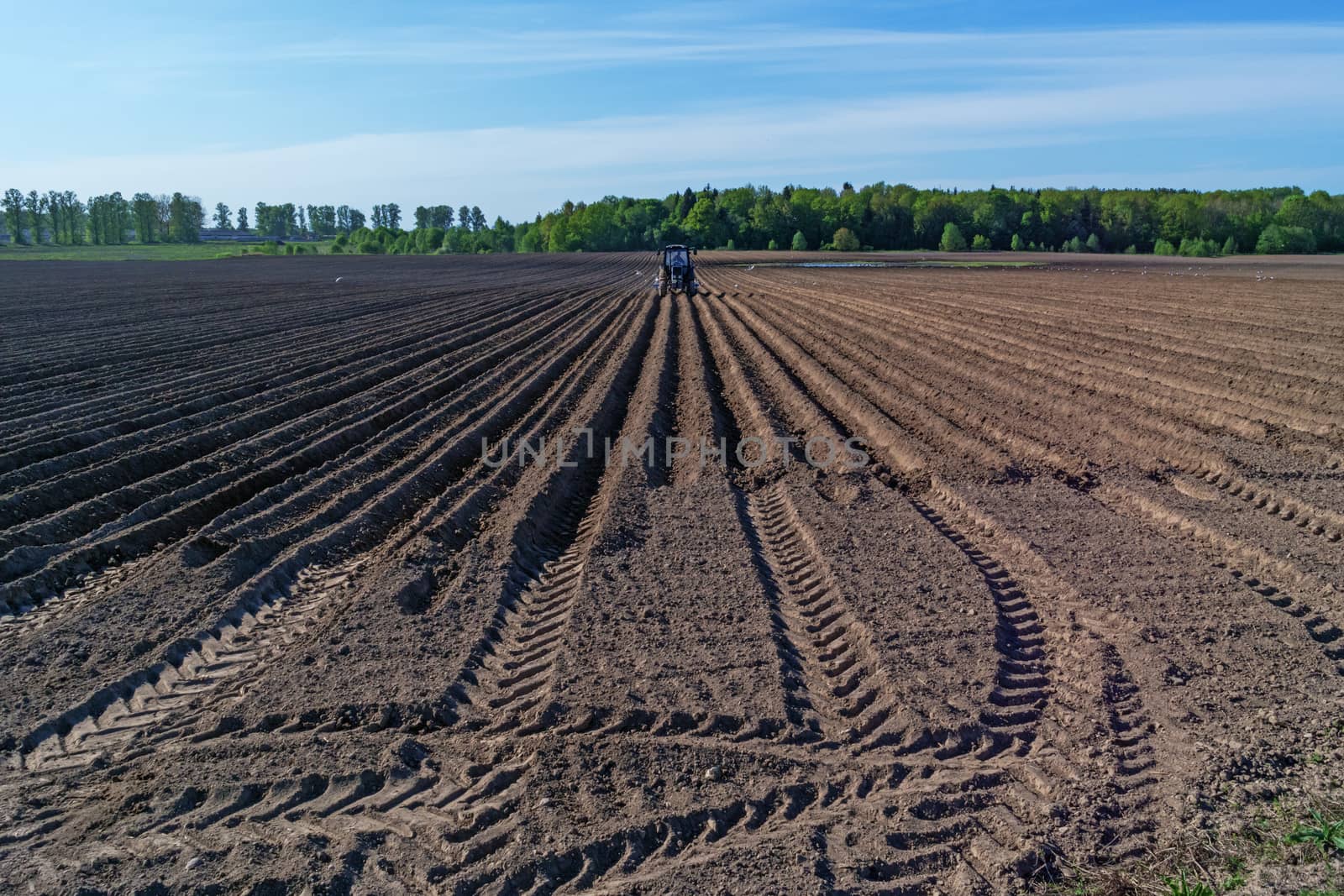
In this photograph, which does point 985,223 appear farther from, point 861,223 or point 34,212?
point 34,212

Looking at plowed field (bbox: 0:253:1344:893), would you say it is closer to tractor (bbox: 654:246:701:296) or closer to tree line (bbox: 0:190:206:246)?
tractor (bbox: 654:246:701:296)

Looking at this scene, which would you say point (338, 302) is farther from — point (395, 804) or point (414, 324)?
point (395, 804)

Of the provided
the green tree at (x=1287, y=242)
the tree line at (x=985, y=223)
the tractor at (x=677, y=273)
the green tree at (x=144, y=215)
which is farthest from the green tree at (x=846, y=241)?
the green tree at (x=144, y=215)

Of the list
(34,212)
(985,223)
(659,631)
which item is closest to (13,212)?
(34,212)

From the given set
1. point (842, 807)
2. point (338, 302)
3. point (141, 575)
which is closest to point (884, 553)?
point (842, 807)

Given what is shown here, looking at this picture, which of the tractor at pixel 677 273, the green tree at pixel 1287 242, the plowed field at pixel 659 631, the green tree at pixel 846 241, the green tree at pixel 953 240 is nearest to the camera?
the plowed field at pixel 659 631

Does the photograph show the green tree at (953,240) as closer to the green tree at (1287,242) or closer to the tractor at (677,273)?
the green tree at (1287,242)
